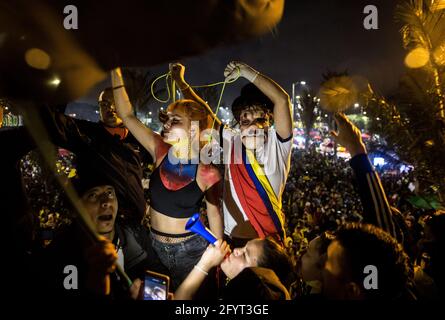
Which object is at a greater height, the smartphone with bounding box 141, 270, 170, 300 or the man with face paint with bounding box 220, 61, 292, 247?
the man with face paint with bounding box 220, 61, 292, 247

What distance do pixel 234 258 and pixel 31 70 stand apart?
187 cm

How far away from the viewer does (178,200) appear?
2990 mm

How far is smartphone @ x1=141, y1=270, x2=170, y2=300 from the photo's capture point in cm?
218

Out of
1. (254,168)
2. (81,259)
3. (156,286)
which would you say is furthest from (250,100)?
(81,259)

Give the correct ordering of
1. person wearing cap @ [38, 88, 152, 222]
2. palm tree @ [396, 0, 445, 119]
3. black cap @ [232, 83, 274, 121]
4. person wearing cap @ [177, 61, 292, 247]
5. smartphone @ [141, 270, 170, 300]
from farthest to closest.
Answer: black cap @ [232, 83, 274, 121] < person wearing cap @ [177, 61, 292, 247] < palm tree @ [396, 0, 445, 119] < person wearing cap @ [38, 88, 152, 222] < smartphone @ [141, 270, 170, 300]

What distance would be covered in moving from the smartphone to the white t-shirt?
4.15 feet

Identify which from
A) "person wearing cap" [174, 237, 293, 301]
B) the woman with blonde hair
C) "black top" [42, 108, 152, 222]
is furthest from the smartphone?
"black top" [42, 108, 152, 222]

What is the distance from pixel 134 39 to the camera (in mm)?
1179

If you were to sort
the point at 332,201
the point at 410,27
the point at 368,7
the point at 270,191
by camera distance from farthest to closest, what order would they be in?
the point at 332,201 → the point at 270,191 → the point at 410,27 → the point at 368,7

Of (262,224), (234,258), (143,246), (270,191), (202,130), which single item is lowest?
(234,258)

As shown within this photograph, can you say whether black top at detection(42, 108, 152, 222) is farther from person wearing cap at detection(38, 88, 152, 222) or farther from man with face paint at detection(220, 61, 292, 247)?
man with face paint at detection(220, 61, 292, 247)
